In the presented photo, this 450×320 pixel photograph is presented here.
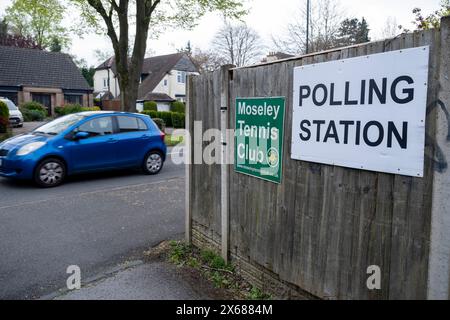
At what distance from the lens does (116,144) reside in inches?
360

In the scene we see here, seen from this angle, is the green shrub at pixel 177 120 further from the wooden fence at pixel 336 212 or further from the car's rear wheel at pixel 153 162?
the wooden fence at pixel 336 212

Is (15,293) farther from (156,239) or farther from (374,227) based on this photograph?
(374,227)

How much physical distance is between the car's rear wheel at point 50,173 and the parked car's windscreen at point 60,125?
0.76m

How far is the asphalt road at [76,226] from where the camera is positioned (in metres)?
4.22

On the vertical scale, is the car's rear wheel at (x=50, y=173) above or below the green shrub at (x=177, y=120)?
below

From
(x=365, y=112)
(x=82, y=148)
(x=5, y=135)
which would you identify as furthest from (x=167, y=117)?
(x=365, y=112)

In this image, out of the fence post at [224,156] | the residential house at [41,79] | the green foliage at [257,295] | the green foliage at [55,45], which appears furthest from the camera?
the green foliage at [55,45]

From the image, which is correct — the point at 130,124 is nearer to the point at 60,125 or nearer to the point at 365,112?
the point at 60,125

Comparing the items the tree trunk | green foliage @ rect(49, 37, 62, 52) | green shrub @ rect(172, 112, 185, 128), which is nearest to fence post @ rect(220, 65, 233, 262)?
the tree trunk

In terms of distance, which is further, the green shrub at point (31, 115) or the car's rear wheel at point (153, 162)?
the green shrub at point (31, 115)

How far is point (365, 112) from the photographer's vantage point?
2.54 metres

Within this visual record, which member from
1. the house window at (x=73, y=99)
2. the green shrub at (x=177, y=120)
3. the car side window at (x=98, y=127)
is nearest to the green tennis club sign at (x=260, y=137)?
the car side window at (x=98, y=127)

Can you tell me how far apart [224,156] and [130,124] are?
6113mm

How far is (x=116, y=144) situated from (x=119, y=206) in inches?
109
